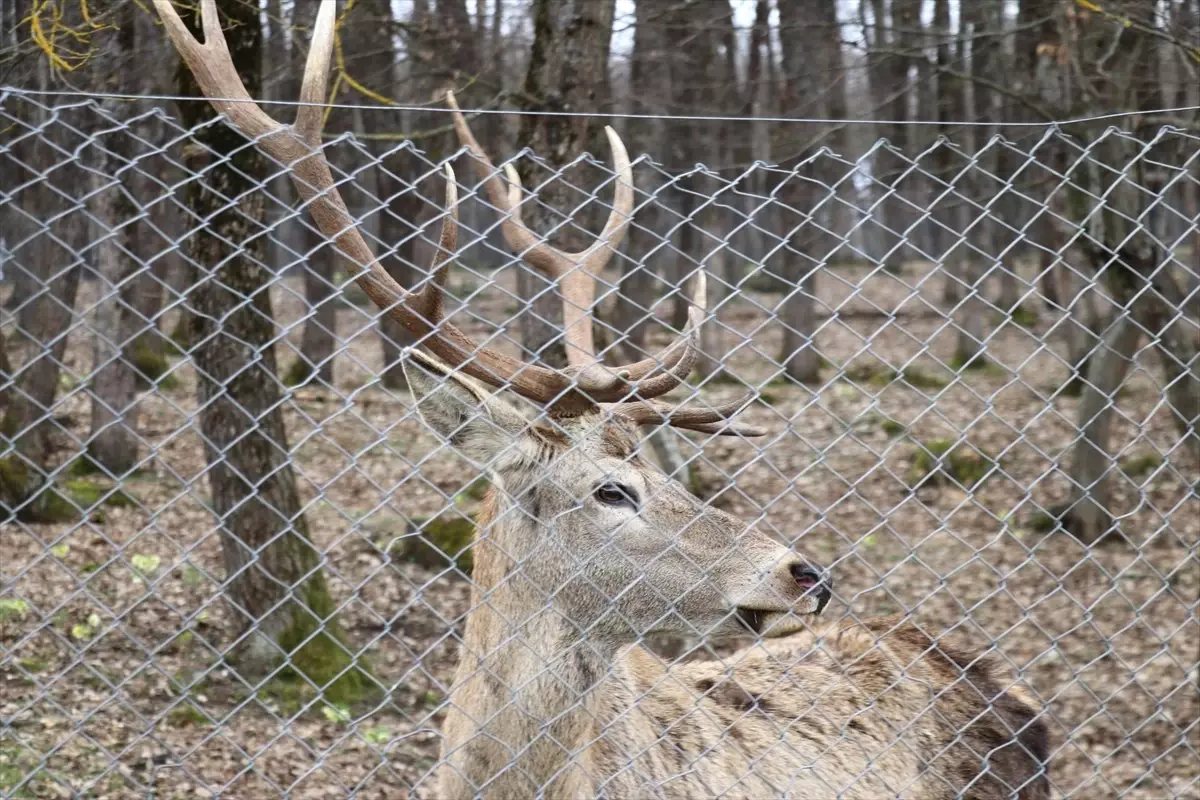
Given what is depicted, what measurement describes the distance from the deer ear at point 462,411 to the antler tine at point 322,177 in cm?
10

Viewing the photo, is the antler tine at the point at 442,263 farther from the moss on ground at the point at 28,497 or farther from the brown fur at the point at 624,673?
the moss on ground at the point at 28,497

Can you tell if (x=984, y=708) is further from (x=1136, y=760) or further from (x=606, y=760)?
(x=1136, y=760)

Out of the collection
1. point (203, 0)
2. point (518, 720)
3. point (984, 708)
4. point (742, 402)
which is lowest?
point (984, 708)

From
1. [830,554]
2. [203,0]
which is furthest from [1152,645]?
[203,0]

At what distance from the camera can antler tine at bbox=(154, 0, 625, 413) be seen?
3.29 m

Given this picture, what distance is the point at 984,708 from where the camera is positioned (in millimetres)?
4316

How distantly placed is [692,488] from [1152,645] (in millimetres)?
3712

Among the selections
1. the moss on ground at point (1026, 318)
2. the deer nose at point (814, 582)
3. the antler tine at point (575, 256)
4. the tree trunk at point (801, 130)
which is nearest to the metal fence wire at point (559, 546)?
the deer nose at point (814, 582)

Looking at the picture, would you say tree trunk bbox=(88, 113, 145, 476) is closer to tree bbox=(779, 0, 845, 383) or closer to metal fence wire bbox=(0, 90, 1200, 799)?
metal fence wire bbox=(0, 90, 1200, 799)

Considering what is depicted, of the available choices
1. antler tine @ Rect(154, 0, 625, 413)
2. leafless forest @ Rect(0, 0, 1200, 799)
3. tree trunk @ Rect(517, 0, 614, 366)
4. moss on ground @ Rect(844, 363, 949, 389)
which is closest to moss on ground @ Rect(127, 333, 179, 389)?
leafless forest @ Rect(0, 0, 1200, 799)

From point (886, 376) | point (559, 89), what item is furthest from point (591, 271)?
point (886, 376)

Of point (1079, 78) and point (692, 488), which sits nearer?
point (1079, 78)

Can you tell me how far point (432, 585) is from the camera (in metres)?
8.27

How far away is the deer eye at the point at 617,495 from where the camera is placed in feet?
12.3
